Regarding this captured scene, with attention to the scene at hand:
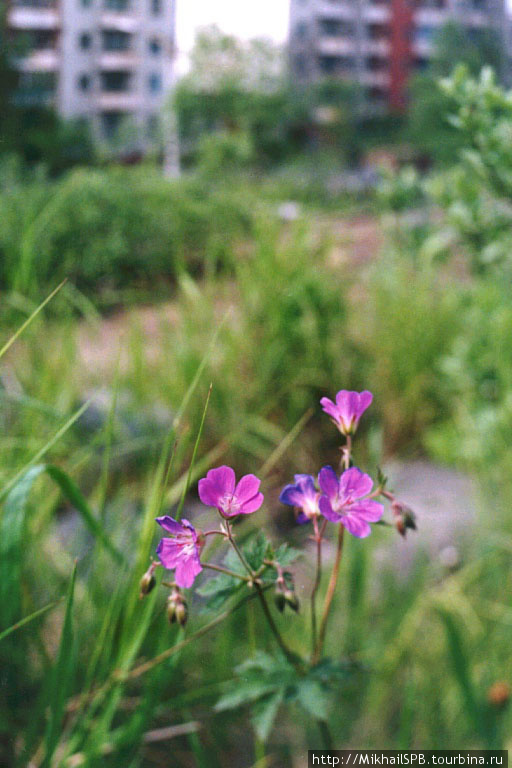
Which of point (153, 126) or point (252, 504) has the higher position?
point (252, 504)

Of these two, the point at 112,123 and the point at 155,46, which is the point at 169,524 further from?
the point at 112,123

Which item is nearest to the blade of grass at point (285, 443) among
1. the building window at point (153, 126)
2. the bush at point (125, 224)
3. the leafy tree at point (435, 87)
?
the bush at point (125, 224)

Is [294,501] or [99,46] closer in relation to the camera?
[294,501]

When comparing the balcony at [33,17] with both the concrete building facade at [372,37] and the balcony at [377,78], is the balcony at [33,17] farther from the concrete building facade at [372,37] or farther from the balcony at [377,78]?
the balcony at [377,78]

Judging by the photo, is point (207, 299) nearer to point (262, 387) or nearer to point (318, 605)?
point (262, 387)

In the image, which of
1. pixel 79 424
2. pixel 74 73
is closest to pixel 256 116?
pixel 74 73

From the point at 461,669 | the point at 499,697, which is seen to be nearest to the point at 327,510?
A: the point at 461,669

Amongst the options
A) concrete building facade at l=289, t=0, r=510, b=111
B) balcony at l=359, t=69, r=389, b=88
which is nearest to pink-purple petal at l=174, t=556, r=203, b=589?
concrete building facade at l=289, t=0, r=510, b=111
